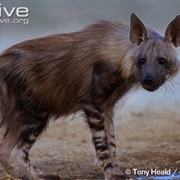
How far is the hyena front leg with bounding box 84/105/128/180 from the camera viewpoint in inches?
257

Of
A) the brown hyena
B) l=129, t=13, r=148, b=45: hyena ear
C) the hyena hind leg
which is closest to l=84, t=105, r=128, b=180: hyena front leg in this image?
the brown hyena

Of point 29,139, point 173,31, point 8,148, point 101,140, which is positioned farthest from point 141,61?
point 8,148

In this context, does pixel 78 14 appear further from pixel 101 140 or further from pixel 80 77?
pixel 101 140

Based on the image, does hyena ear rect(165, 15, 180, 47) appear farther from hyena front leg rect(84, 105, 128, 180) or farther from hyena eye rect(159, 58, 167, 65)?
hyena front leg rect(84, 105, 128, 180)

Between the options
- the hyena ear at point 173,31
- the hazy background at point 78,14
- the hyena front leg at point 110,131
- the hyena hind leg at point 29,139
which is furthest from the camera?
the hazy background at point 78,14

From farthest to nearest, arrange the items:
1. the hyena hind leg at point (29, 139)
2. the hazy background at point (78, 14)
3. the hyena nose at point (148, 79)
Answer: the hazy background at point (78, 14) < the hyena hind leg at point (29, 139) < the hyena nose at point (148, 79)

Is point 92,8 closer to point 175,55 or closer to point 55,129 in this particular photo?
point 175,55

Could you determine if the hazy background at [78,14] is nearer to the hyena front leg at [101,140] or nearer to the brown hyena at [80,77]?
the brown hyena at [80,77]

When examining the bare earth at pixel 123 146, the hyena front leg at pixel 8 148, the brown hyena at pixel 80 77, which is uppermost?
the brown hyena at pixel 80 77

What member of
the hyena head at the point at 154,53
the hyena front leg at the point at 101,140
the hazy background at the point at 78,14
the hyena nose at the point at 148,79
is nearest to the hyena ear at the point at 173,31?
the hyena head at the point at 154,53

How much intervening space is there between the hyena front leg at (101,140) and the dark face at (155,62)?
14.4 inches

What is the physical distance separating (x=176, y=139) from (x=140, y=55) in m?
2.11

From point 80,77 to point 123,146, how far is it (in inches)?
70.6

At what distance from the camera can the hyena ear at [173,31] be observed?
6.49m
